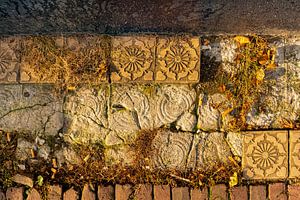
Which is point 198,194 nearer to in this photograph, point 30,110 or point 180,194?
point 180,194

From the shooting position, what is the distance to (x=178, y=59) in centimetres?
258

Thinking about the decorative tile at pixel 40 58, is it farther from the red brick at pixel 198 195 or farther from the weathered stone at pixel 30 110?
the red brick at pixel 198 195

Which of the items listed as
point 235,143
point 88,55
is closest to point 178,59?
point 88,55

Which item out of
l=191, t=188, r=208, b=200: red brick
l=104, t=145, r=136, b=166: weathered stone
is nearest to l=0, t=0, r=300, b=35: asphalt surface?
l=104, t=145, r=136, b=166: weathered stone

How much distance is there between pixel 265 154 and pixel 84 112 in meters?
1.33

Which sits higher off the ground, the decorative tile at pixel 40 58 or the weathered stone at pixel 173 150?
the decorative tile at pixel 40 58

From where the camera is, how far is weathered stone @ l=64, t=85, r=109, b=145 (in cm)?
263

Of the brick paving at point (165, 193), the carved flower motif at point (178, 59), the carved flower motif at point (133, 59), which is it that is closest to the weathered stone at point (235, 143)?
the brick paving at point (165, 193)

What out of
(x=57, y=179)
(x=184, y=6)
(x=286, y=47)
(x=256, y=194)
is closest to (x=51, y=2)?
(x=184, y=6)

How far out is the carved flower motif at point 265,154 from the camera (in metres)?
2.62

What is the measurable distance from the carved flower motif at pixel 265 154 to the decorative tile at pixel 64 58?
1204 mm

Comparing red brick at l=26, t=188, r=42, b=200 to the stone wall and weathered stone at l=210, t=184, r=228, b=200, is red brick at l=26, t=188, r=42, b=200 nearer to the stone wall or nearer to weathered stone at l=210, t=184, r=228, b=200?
the stone wall

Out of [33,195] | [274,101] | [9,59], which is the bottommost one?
[33,195]

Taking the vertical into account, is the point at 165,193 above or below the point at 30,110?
below
